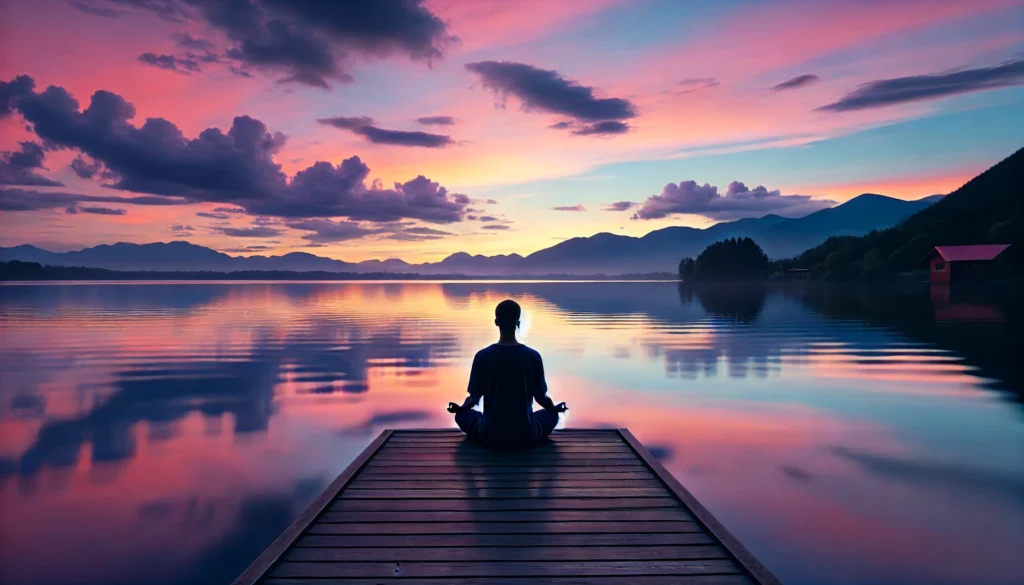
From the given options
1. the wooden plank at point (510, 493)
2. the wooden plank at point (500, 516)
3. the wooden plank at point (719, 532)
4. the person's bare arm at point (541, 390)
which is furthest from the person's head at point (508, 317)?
the wooden plank at point (719, 532)

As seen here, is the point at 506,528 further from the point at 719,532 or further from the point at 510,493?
the point at 719,532

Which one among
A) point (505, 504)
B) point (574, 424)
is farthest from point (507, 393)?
point (574, 424)

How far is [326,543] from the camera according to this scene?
568 centimetres

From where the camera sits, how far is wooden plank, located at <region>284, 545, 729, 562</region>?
5383 millimetres

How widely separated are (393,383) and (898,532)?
14862 mm

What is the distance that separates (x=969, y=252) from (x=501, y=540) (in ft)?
391

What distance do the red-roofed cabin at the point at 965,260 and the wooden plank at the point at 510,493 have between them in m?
114

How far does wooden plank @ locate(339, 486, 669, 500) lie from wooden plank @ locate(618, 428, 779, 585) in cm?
30

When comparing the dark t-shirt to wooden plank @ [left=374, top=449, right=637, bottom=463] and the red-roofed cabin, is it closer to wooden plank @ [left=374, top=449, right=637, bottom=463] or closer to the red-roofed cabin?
wooden plank @ [left=374, top=449, right=637, bottom=463]

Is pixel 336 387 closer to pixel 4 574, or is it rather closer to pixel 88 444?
pixel 88 444

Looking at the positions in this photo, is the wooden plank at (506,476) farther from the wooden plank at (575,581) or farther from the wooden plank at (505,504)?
the wooden plank at (575,581)

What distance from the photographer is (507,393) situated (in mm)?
8180

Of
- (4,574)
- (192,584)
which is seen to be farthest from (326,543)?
(4,574)

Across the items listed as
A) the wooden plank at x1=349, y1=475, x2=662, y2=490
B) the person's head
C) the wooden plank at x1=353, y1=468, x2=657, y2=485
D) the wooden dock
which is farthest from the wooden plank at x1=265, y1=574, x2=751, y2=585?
the person's head
